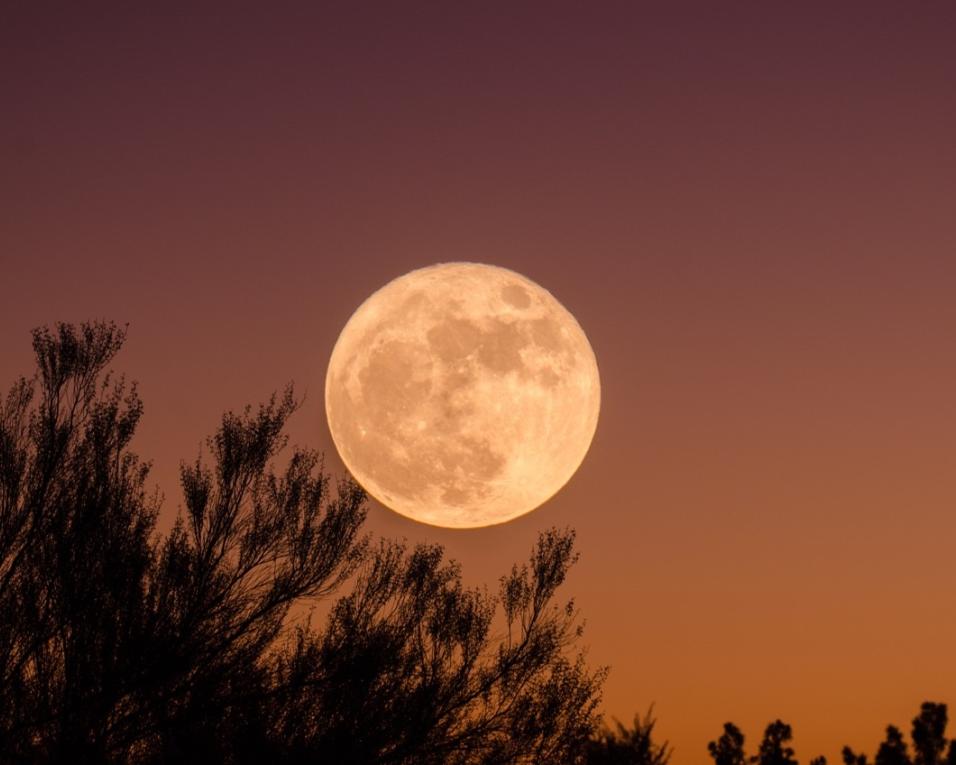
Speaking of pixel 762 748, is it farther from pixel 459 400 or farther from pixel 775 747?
pixel 459 400

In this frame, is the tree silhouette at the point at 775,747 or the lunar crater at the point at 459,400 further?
the tree silhouette at the point at 775,747

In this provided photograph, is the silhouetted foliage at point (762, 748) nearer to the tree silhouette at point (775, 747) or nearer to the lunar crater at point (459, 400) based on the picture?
the tree silhouette at point (775, 747)

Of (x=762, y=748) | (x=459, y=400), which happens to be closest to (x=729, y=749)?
(x=762, y=748)

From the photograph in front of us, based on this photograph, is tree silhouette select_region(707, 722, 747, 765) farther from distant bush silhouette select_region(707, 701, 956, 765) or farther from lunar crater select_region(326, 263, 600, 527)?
lunar crater select_region(326, 263, 600, 527)

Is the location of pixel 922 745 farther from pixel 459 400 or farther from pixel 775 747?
pixel 459 400

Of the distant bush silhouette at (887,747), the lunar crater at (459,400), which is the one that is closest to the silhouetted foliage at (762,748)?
the distant bush silhouette at (887,747)

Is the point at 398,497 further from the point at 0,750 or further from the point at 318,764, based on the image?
the point at 0,750

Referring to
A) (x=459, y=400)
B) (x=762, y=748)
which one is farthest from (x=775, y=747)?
(x=459, y=400)

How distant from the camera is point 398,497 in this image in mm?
17297

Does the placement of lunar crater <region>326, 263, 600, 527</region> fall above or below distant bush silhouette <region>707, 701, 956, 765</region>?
below

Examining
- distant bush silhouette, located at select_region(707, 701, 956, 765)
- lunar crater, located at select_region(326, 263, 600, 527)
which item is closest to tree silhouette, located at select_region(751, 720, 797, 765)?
distant bush silhouette, located at select_region(707, 701, 956, 765)

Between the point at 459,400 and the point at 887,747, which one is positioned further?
the point at 887,747

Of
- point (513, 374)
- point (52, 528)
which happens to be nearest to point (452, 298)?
point (513, 374)

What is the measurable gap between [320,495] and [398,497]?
2109mm
